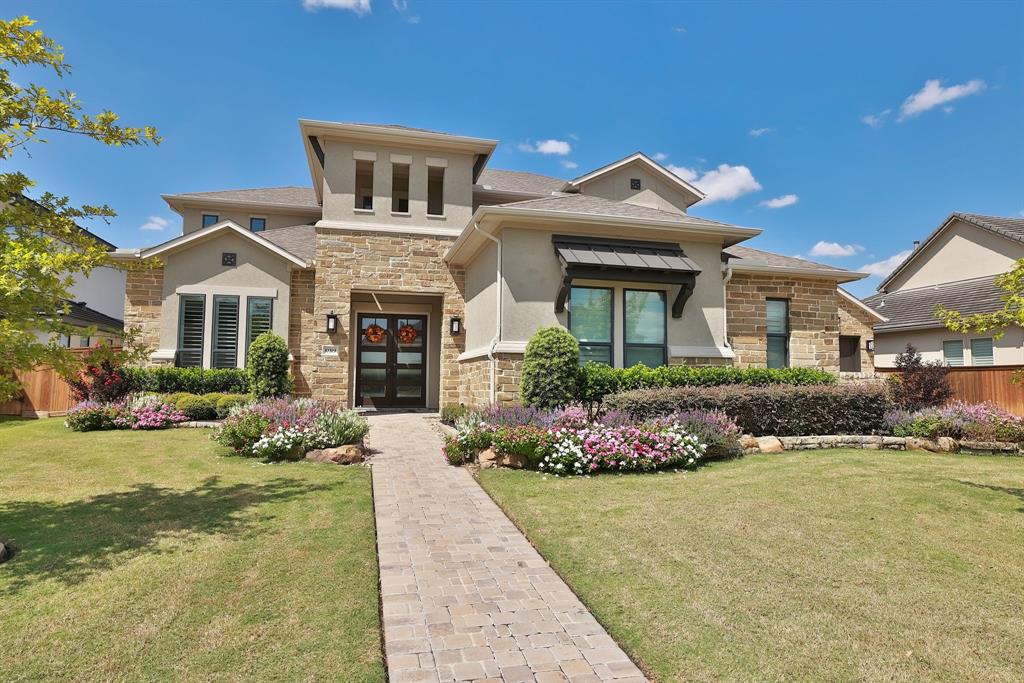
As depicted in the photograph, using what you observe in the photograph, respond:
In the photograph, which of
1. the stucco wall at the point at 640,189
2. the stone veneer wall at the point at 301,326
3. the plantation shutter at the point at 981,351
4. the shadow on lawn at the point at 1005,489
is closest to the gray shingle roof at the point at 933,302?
the plantation shutter at the point at 981,351

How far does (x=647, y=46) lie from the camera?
1088cm

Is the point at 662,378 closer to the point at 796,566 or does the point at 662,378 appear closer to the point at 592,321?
the point at 592,321

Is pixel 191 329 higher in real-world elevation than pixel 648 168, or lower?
lower

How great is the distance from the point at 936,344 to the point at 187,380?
24.9m

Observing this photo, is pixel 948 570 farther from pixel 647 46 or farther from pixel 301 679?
pixel 647 46

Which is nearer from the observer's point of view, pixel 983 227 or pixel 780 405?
pixel 780 405

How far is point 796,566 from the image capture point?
14.4 ft

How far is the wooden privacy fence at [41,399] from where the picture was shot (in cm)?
1438

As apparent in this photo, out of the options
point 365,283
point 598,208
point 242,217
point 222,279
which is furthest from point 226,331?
point 598,208

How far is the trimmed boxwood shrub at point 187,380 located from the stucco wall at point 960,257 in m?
27.5

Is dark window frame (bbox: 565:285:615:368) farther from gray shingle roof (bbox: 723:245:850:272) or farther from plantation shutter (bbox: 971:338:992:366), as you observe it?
plantation shutter (bbox: 971:338:992:366)

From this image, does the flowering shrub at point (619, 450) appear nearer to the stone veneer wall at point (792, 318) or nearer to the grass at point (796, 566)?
the grass at point (796, 566)

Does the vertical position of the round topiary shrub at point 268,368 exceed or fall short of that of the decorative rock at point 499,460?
it exceeds it

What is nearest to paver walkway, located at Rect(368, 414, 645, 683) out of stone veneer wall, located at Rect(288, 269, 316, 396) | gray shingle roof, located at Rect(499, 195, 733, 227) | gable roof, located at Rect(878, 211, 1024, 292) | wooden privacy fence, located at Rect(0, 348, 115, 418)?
gray shingle roof, located at Rect(499, 195, 733, 227)
